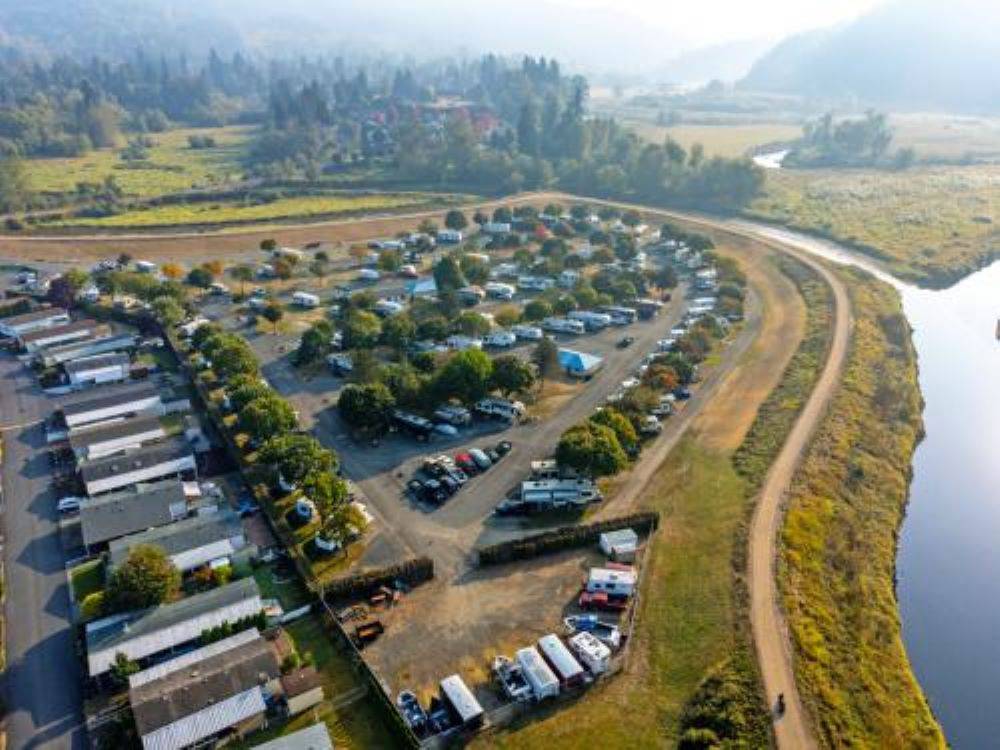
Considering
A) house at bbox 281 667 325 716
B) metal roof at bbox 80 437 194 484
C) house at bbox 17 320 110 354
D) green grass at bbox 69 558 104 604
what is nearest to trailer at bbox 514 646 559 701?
house at bbox 281 667 325 716

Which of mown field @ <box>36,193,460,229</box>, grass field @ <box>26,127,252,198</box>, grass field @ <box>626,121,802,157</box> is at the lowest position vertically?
mown field @ <box>36,193,460,229</box>

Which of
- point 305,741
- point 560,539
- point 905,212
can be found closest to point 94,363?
point 560,539

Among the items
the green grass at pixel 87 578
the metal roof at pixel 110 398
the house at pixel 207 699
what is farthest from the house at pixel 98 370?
the house at pixel 207 699

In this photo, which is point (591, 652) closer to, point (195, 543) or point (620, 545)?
point (620, 545)

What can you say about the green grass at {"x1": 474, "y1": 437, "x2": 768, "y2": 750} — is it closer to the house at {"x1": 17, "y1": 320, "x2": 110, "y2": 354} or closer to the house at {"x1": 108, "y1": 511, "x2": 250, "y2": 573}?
the house at {"x1": 108, "y1": 511, "x2": 250, "y2": 573}

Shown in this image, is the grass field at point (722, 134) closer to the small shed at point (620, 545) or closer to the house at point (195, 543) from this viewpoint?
the small shed at point (620, 545)

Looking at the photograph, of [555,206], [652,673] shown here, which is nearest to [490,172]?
[555,206]

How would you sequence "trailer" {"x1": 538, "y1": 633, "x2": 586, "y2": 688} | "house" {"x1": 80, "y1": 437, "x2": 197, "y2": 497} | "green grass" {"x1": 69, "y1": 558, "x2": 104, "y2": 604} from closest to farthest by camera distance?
"trailer" {"x1": 538, "y1": 633, "x2": 586, "y2": 688}
"green grass" {"x1": 69, "y1": 558, "x2": 104, "y2": 604}
"house" {"x1": 80, "y1": 437, "x2": 197, "y2": 497}
